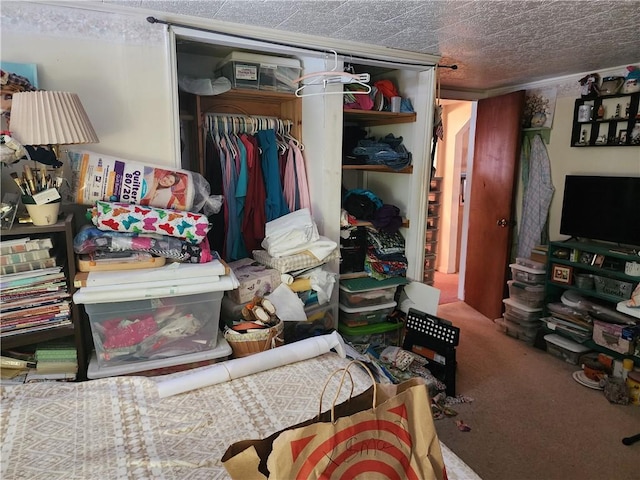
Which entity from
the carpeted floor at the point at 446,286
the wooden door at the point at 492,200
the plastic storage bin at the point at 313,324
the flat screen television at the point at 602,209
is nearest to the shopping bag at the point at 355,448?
the plastic storage bin at the point at 313,324

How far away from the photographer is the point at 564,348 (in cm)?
315

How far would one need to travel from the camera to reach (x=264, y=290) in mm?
2215

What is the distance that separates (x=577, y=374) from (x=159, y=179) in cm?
294

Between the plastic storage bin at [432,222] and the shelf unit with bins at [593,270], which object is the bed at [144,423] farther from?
the plastic storage bin at [432,222]

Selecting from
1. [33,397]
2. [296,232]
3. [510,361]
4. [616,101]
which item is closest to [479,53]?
[616,101]

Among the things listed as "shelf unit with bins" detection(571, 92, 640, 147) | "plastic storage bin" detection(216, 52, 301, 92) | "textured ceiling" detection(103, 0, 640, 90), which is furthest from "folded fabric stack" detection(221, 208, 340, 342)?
"shelf unit with bins" detection(571, 92, 640, 147)

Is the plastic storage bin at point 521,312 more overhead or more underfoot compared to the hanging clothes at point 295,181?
more underfoot

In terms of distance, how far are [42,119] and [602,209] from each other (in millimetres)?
3324

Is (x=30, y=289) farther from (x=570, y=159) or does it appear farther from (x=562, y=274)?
(x=570, y=159)

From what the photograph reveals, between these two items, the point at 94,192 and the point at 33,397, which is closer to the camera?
the point at 33,397

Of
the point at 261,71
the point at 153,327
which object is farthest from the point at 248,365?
the point at 261,71

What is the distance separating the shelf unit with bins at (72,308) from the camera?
156cm

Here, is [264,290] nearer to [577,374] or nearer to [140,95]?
[140,95]

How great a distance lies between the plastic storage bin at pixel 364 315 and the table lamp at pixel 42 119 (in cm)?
181
